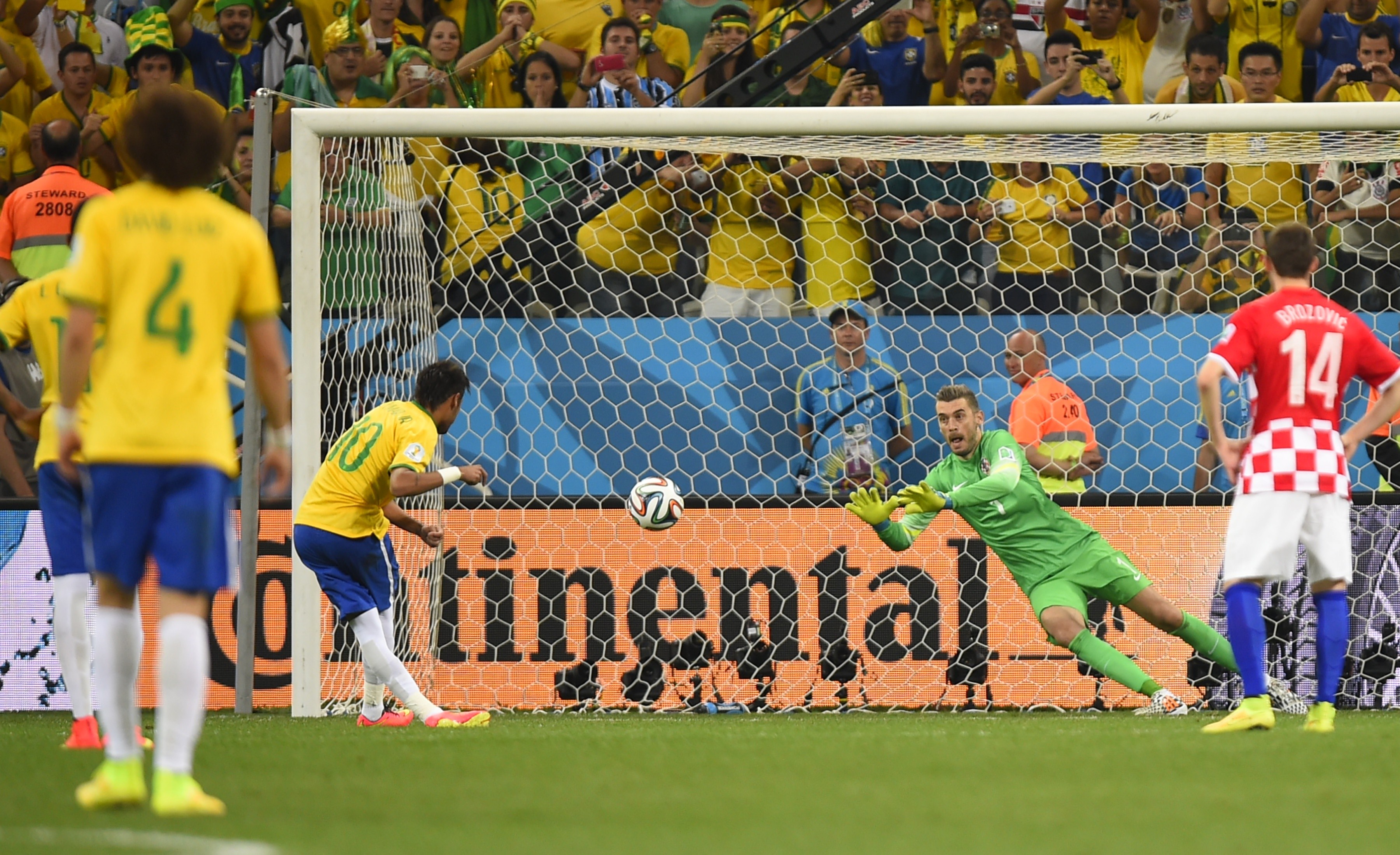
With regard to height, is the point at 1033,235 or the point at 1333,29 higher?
the point at 1333,29

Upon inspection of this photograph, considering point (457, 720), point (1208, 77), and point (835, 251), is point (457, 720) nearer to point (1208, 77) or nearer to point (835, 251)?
point (835, 251)

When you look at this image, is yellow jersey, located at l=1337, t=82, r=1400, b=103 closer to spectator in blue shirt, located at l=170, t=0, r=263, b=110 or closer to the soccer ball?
the soccer ball

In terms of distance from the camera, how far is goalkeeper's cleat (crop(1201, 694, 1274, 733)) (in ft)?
19.7

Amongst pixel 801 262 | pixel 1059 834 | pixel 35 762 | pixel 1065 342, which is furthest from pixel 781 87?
pixel 1059 834

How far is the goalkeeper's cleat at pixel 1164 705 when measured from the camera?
7816mm

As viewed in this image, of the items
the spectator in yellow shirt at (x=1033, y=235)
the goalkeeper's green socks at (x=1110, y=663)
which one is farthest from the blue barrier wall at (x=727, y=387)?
the goalkeeper's green socks at (x=1110, y=663)

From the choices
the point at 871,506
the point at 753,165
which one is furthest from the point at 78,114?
the point at 871,506

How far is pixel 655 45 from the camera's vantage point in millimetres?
10766

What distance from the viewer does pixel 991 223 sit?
9305 millimetres

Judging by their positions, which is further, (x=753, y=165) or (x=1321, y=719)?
(x=753, y=165)

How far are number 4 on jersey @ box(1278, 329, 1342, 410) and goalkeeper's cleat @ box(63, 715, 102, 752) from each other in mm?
4455

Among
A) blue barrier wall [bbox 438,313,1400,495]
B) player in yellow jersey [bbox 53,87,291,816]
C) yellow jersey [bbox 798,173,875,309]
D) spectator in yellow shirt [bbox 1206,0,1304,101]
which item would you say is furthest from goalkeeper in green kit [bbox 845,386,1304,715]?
player in yellow jersey [bbox 53,87,291,816]

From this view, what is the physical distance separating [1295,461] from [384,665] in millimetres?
3743

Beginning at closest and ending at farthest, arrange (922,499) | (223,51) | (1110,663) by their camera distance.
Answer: (922,499)
(1110,663)
(223,51)
